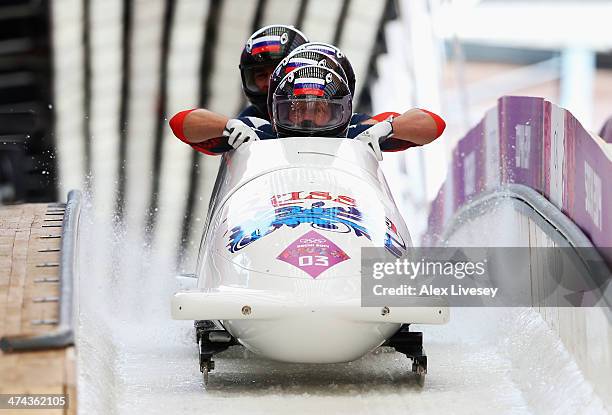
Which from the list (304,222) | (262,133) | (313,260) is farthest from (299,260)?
(262,133)

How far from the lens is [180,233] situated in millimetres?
7762

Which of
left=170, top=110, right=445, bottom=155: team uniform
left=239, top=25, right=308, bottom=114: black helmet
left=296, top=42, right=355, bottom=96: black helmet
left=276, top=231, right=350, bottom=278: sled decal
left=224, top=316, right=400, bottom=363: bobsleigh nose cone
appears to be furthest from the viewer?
left=239, top=25, right=308, bottom=114: black helmet

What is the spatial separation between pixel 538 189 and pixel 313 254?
127cm

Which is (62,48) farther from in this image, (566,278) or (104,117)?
(566,278)

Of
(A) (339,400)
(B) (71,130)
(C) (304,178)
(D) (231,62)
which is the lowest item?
(A) (339,400)

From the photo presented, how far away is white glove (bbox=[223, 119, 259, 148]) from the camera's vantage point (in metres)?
4.38

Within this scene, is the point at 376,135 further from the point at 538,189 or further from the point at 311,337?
the point at 311,337

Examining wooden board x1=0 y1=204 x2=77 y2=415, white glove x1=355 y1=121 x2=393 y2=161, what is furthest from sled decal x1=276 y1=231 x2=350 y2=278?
white glove x1=355 y1=121 x2=393 y2=161

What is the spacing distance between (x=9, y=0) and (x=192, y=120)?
24.0 feet

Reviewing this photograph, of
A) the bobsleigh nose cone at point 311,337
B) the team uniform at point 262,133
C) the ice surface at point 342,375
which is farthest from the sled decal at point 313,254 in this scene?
the team uniform at point 262,133

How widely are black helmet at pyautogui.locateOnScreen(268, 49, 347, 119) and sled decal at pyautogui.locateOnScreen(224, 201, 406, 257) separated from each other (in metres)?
0.69

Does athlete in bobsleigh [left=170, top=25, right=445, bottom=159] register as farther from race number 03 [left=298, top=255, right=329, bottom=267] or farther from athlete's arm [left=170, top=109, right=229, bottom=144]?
race number 03 [left=298, top=255, right=329, bottom=267]

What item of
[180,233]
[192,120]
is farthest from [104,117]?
[192,120]

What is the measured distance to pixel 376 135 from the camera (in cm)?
444
